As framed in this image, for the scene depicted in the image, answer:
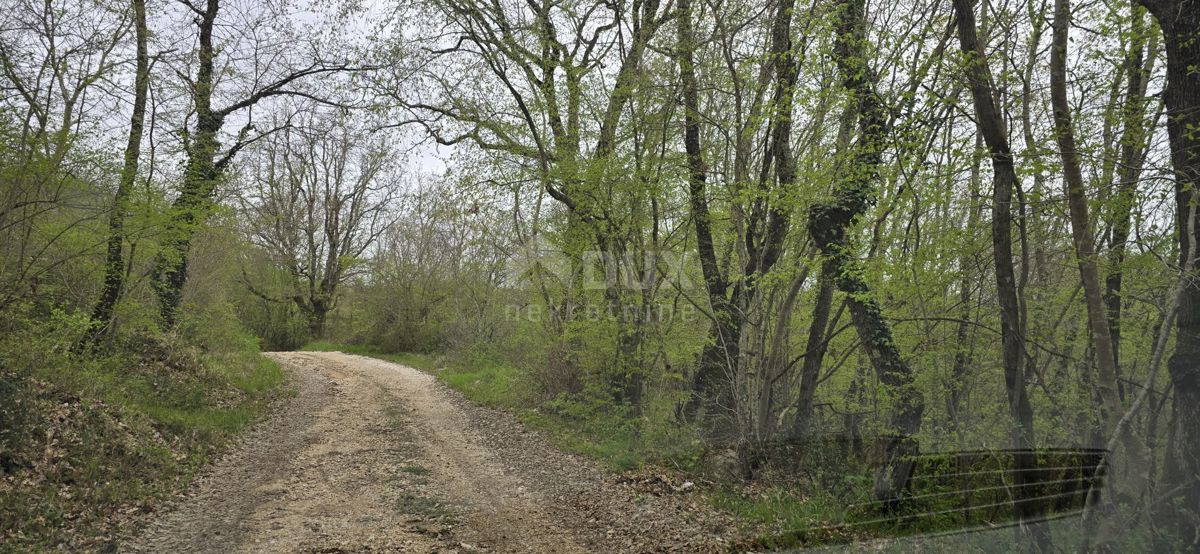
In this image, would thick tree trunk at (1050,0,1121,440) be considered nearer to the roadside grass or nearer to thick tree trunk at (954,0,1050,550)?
thick tree trunk at (954,0,1050,550)

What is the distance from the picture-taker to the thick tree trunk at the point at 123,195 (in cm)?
838

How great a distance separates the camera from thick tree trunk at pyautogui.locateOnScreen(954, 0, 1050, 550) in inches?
193

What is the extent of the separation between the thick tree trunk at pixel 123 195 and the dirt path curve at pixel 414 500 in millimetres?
2626

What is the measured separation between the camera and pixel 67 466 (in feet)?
19.1

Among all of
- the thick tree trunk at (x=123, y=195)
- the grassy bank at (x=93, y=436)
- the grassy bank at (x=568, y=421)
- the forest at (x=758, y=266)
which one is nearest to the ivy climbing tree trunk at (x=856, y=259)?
the forest at (x=758, y=266)

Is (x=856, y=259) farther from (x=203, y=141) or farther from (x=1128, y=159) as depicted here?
(x=203, y=141)

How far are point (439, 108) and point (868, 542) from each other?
31.8 ft

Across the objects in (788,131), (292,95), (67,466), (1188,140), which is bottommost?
(67,466)

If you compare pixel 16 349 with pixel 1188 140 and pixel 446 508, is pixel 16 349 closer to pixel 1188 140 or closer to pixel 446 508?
pixel 446 508

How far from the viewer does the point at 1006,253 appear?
16.4 feet

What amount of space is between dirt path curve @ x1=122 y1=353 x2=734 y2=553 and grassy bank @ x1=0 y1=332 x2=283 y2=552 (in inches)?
15.2

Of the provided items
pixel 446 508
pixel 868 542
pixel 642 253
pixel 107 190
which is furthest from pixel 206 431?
pixel 868 542

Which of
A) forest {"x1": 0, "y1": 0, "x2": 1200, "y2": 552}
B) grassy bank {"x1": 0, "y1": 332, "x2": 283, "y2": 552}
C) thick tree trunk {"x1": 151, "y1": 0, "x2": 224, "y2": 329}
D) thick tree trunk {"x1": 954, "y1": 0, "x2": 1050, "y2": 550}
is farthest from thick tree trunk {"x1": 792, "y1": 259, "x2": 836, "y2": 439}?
thick tree trunk {"x1": 151, "y1": 0, "x2": 224, "y2": 329}

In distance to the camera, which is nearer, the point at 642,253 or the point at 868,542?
the point at 868,542
